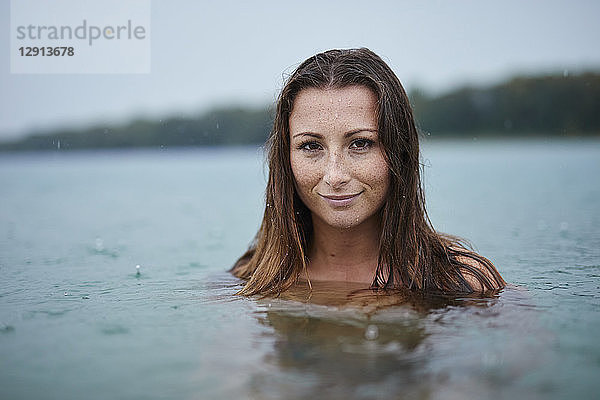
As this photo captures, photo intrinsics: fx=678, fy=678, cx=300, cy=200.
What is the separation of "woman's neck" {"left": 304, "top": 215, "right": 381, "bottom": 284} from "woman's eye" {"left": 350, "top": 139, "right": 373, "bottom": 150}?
40cm

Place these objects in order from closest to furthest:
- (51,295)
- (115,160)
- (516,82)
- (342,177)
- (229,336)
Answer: (229,336)
(342,177)
(51,295)
(516,82)
(115,160)

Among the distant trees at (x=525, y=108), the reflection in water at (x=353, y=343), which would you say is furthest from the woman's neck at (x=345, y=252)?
the distant trees at (x=525, y=108)

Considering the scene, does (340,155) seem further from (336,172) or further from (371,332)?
(371,332)

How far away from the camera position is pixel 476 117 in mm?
8898

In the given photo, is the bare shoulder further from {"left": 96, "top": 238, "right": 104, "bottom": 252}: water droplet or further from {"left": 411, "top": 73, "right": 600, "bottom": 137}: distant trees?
{"left": 411, "top": 73, "right": 600, "bottom": 137}: distant trees

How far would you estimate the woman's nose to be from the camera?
9.36 ft

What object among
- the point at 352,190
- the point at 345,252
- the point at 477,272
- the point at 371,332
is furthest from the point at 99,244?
the point at 371,332

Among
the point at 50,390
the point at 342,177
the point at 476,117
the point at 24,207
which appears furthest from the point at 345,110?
the point at 476,117

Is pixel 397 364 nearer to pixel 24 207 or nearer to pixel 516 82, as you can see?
pixel 24 207

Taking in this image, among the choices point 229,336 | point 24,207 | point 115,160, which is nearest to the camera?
point 229,336

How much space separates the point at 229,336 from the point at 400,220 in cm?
101

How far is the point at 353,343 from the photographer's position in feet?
7.52

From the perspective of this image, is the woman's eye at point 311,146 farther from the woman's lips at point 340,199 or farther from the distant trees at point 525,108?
the distant trees at point 525,108

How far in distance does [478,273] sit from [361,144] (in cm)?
80
